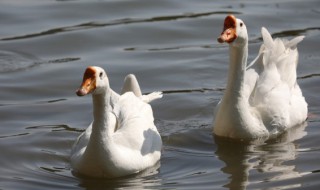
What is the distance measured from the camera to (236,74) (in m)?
9.98

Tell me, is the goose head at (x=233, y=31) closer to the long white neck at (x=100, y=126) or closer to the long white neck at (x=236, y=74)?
the long white neck at (x=236, y=74)

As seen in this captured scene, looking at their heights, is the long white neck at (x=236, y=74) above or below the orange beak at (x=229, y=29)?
below

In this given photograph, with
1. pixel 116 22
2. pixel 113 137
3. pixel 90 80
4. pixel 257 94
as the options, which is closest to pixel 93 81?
pixel 90 80

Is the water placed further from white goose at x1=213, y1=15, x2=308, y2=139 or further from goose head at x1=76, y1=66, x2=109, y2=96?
goose head at x1=76, y1=66, x2=109, y2=96

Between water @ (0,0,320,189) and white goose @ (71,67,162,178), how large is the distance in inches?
5.2

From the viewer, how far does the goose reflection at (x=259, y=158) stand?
8.93m

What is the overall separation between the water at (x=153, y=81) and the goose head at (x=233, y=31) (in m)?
1.19

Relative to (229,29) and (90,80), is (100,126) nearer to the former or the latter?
(90,80)

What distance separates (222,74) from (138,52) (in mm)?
1390

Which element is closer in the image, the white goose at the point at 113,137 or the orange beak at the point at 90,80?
the orange beak at the point at 90,80

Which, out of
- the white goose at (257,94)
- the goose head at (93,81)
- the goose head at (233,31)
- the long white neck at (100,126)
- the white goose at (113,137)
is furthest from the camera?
the white goose at (257,94)

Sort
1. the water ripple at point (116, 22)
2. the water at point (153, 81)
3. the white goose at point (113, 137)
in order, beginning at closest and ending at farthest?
the white goose at point (113, 137)
the water at point (153, 81)
the water ripple at point (116, 22)

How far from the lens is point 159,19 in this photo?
48.1 ft

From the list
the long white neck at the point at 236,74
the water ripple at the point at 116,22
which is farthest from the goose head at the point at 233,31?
the water ripple at the point at 116,22
